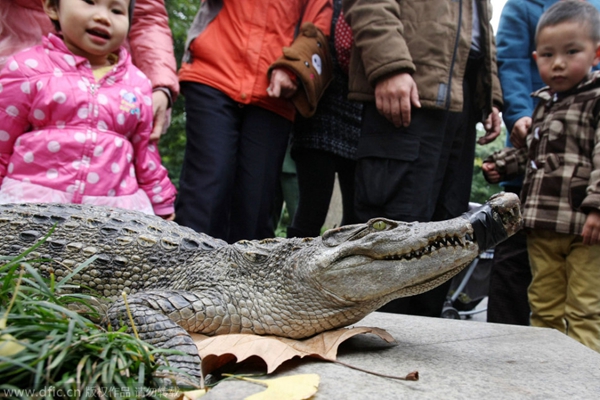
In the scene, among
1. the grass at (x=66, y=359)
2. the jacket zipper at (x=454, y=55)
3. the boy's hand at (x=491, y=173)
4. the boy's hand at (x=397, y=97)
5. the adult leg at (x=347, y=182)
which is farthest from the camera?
the boy's hand at (x=491, y=173)

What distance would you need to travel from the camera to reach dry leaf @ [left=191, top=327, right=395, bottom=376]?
1427mm

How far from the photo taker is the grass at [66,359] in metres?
1.00

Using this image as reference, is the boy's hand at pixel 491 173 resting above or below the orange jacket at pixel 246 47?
below

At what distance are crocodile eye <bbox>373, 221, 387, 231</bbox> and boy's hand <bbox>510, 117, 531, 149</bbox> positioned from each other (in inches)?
89.5

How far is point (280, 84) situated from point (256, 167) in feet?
1.84

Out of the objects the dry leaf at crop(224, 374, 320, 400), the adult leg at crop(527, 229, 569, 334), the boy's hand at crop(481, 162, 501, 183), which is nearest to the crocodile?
the dry leaf at crop(224, 374, 320, 400)

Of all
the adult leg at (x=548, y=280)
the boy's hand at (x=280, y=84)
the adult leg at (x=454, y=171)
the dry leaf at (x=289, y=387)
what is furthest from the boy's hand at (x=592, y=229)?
the dry leaf at (x=289, y=387)

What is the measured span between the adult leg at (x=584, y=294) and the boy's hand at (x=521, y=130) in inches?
35.7

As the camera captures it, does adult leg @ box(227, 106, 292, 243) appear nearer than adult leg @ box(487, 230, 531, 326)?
Yes

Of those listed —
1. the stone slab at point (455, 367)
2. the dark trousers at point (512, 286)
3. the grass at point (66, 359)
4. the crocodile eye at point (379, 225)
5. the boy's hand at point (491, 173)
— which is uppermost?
the boy's hand at point (491, 173)

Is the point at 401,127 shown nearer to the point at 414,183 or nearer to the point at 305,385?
the point at 414,183

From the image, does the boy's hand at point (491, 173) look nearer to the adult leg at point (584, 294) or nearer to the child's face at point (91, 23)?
the adult leg at point (584, 294)

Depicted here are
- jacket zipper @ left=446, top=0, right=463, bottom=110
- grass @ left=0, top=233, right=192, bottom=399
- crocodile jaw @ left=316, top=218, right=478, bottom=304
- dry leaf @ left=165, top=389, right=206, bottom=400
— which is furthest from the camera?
jacket zipper @ left=446, top=0, right=463, bottom=110

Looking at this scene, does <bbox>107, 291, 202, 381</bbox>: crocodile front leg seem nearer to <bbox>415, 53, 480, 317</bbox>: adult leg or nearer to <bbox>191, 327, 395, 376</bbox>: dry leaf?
<bbox>191, 327, 395, 376</bbox>: dry leaf
